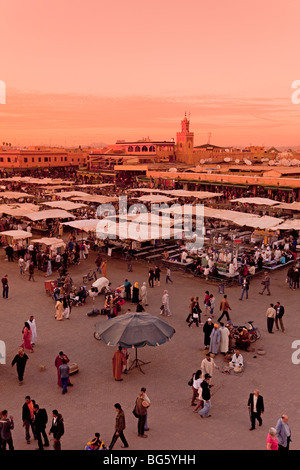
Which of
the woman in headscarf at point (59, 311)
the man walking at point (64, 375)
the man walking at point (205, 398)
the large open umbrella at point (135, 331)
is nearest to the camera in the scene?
the man walking at point (205, 398)

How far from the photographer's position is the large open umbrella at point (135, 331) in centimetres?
936

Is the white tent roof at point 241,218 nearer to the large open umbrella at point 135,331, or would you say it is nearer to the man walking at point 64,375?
the large open umbrella at point 135,331

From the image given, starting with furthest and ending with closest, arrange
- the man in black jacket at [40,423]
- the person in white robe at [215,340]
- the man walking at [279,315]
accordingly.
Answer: the man walking at [279,315] < the person in white robe at [215,340] < the man in black jacket at [40,423]

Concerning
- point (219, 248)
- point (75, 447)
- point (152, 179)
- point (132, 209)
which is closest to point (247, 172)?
point (152, 179)

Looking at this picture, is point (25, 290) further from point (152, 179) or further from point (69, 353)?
point (152, 179)

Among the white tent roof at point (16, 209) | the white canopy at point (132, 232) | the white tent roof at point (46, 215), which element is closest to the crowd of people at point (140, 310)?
the white canopy at point (132, 232)

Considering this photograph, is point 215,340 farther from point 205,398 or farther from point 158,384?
point 205,398

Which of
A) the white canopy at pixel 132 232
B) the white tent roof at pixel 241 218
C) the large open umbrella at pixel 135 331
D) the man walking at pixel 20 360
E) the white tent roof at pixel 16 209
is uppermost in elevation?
the white tent roof at pixel 16 209

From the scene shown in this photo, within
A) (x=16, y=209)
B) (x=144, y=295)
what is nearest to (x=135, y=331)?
(x=144, y=295)

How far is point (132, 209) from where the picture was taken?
3228cm

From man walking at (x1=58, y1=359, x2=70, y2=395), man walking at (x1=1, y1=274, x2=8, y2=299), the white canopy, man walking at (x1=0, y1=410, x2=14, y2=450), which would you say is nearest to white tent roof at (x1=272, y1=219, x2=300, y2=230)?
the white canopy

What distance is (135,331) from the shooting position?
375 inches

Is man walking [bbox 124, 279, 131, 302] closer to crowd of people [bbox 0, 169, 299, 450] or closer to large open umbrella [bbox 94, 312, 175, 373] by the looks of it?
crowd of people [bbox 0, 169, 299, 450]
